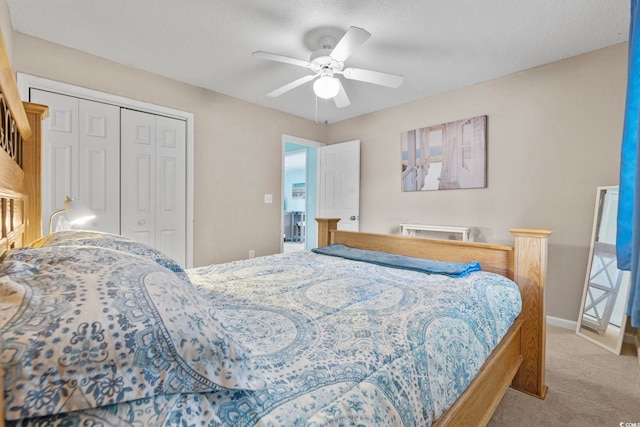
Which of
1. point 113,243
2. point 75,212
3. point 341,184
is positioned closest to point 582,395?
point 113,243

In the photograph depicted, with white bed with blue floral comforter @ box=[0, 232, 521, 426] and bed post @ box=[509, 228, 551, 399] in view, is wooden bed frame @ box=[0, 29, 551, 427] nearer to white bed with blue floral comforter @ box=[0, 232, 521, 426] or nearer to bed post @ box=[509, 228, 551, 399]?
bed post @ box=[509, 228, 551, 399]

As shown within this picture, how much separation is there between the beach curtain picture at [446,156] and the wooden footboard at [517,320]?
1.51 meters

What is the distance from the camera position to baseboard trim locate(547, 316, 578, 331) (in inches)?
105

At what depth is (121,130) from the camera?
110 inches

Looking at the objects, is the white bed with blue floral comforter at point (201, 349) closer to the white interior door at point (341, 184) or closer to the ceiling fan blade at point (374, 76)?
the ceiling fan blade at point (374, 76)

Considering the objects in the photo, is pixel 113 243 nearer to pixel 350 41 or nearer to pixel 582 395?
pixel 350 41

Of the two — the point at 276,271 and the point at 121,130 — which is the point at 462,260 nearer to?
the point at 276,271

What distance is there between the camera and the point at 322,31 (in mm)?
2225

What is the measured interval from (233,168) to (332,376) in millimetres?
3269

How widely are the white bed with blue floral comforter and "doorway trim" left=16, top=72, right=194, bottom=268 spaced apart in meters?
2.17

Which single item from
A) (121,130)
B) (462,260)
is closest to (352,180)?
(462,260)

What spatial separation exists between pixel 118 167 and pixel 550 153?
4.10 m

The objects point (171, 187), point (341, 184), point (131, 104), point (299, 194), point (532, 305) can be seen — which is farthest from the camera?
point (299, 194)

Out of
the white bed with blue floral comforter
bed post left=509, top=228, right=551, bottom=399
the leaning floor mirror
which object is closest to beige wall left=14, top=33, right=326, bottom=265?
the white bed with blue floral comforter
